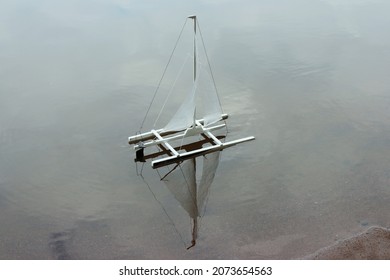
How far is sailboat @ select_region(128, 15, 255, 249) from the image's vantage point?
1120 centimetres

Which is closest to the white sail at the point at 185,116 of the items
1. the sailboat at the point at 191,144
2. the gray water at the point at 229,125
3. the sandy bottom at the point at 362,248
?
the sailboat at the point at 191,144

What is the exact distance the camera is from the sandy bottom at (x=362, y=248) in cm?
920

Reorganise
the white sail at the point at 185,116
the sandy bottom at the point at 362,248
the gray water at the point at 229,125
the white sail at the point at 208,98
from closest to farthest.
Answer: the sandy bottom at the point at 362,248
the gray water at the point at 229,125
the white sail at the point at 185,116
the white sail at the point at 208,98

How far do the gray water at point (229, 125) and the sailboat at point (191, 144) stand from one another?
0.26 meters

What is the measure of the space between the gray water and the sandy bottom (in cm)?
21

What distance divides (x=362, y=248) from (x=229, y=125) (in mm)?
4836

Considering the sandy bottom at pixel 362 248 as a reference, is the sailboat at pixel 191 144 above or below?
above

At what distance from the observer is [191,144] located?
12.5 meters

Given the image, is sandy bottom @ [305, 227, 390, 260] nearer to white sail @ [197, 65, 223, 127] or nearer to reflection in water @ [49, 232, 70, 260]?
reflection in water @ [49, 232, 70, 260]

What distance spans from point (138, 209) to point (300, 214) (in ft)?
10.1

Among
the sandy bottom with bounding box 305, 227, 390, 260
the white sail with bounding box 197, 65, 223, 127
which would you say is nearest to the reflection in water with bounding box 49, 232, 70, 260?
the sandy bottom with bounding box 305, 227, 390, 260

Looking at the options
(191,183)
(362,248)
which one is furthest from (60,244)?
(362,248)

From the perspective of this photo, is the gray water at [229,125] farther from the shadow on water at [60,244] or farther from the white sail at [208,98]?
the white sail at [208,98]

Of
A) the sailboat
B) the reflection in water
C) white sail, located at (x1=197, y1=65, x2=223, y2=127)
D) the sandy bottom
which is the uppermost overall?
white sail, located at (x1=197, y1=65, x2=223, y2=127)
